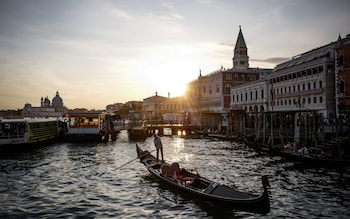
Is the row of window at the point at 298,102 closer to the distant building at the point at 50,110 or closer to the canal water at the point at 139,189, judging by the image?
the canal water at the point at 139,189

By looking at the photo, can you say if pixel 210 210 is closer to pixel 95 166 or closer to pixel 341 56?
pixel 95 166

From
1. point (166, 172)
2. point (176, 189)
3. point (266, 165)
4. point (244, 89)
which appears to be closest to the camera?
point (176, 189)

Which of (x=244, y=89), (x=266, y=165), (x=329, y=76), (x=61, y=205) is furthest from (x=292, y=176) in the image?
(x=244, y=89)

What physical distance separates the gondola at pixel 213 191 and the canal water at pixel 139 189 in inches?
12.6

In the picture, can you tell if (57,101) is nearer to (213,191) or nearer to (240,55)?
(240,55)

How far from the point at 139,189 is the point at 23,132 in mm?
21146

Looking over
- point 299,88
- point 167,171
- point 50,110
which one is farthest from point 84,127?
point 50,110

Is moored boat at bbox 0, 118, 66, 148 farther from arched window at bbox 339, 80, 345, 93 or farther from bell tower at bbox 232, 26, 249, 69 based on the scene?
bell tower at bbox 232, 26, 249, 69

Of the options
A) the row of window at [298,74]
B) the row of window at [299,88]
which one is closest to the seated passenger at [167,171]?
the row of window at [299,88]

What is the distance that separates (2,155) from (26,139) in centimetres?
339

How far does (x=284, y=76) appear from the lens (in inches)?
2014

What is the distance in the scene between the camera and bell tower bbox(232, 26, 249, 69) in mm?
77500

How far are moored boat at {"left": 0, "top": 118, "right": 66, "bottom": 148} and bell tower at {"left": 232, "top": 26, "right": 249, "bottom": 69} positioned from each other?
49847 millimetres

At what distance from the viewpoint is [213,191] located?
1283cm
